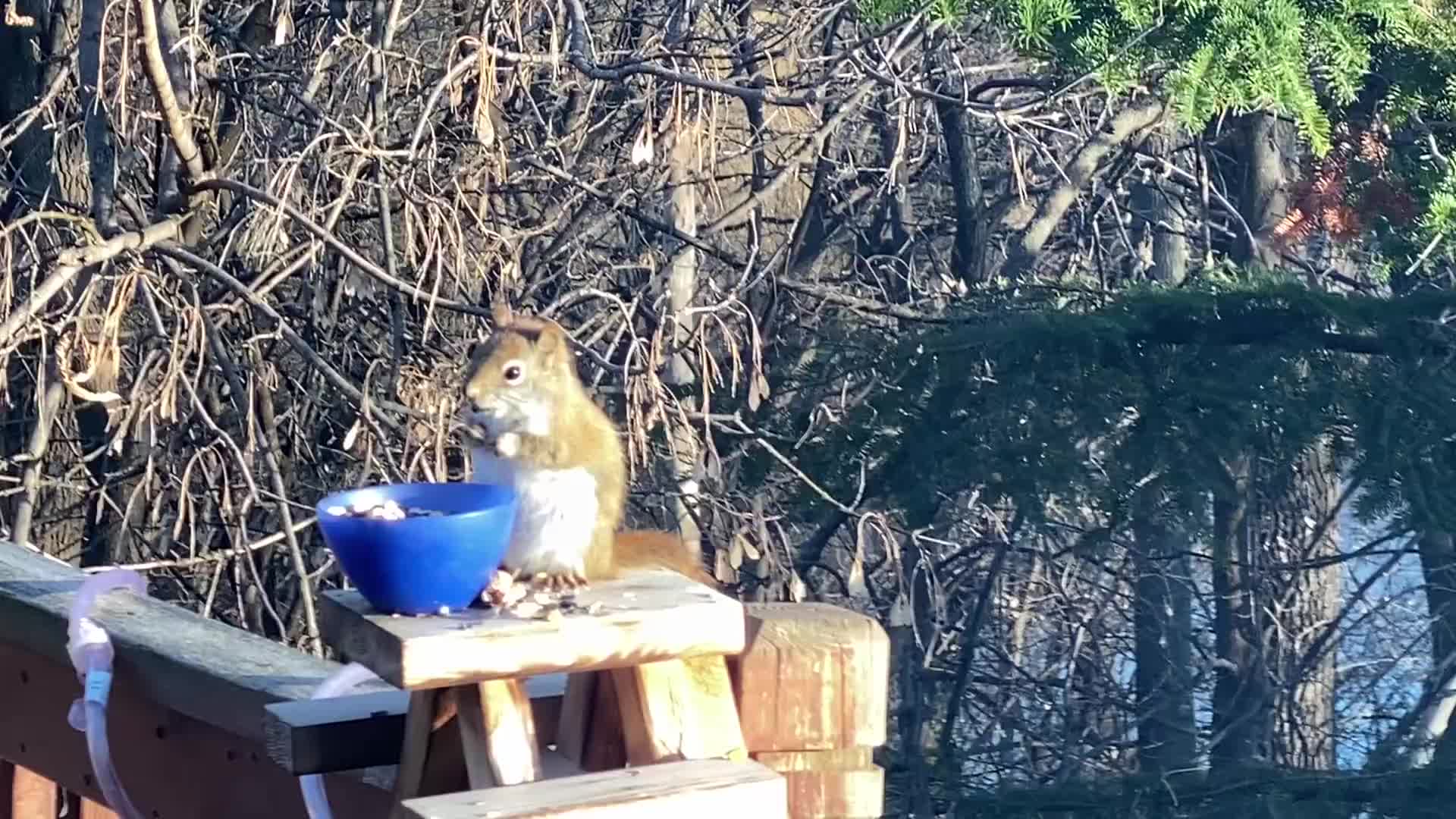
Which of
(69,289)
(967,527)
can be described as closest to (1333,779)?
(967,527)

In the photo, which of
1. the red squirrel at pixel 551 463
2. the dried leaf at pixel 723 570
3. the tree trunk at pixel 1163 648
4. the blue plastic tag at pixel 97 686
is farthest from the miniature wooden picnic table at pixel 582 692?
the tree trunk at pixel 1163 648

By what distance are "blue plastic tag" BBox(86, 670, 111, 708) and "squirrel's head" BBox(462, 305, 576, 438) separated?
15.6 inches

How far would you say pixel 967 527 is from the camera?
430cm

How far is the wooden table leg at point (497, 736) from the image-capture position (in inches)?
43.8

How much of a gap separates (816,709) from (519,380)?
25.1 inches

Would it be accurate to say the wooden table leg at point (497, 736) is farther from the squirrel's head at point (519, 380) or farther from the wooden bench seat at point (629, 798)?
the squirrel's head at point (519, 380)

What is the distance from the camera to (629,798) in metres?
1.04

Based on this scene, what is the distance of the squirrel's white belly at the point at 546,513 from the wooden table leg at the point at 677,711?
0.86 feet

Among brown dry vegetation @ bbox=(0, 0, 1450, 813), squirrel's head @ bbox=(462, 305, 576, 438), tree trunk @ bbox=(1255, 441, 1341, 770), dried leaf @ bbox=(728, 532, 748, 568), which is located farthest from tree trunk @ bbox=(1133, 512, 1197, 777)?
squirrel's head @ bbox=(462, 305, 576, 438)

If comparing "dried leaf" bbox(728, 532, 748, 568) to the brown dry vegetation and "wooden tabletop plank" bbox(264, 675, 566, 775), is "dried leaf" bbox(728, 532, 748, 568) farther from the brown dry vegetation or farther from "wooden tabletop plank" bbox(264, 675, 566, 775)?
"wooden tabletop plank" bbox(264, 675, 566, 775)

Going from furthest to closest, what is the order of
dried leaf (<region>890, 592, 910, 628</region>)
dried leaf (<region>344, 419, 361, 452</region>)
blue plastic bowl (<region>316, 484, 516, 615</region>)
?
1. dried leaf (<region>890, 592, 910, 628</region>)
2. dried leaf (<region>344, 419, 361, 452</region>)
3. blue plastic bowl (<region>316, 484, 516, 615</region>)

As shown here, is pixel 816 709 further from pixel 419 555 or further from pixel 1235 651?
pixel 1235 651

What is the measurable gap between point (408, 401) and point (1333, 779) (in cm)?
176

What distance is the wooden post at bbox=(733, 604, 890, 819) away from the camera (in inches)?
48.7
